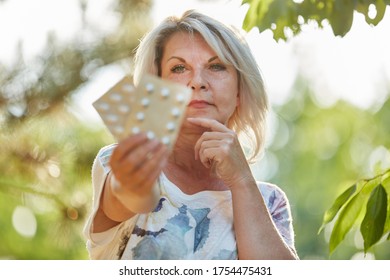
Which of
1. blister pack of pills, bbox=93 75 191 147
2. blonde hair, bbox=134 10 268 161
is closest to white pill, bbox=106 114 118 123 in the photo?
blister pack of pills, bbox=93 75 191 147

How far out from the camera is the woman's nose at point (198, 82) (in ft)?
4.07

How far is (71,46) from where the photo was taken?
2.80m

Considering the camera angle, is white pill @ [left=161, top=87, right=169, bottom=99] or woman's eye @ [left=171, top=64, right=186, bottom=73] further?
woman's eye @ [left=171, top=64, right=186, bottom=73]

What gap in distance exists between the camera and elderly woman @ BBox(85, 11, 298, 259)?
3.88 ft

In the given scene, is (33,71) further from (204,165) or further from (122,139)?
(122,139)

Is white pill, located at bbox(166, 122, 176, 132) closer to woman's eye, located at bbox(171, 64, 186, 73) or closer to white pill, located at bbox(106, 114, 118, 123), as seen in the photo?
white pill, located at bbox(106, 114, 118, 123)

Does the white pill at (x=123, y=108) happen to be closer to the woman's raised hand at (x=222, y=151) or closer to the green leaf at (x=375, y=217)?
the woman's raised hand at (x=222, y=151)

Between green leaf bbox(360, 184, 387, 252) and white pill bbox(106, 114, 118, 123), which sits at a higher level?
white pill bbox(106, 114, 118, 123)

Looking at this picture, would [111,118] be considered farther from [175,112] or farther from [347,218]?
[347,218]

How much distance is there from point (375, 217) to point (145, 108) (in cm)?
38

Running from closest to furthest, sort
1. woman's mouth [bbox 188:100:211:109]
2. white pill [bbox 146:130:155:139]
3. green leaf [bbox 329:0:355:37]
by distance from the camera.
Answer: white pill [bbox 146:130:155:139] < green leaf [bbox 329:0:355:37] < woman's mouth [bbox 188:100:211:109]

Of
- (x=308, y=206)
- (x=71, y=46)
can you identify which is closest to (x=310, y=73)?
(x=308, y=206)

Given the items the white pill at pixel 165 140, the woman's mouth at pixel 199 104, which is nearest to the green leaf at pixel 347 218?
the woman's mouth at pixel 199 104
